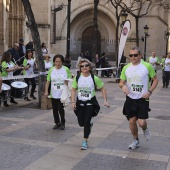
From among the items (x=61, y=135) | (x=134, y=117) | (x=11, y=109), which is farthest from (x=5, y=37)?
(x=134, y=117)

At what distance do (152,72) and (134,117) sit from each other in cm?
89

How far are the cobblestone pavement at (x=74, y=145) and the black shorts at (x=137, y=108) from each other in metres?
0.70

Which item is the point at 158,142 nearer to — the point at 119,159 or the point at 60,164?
the point at 119,159

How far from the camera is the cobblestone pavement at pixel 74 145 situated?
5.94 meters

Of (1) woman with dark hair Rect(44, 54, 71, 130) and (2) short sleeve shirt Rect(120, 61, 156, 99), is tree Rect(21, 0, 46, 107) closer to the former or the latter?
(1) woman with dark hair Rect(44, 54, 71, 130)

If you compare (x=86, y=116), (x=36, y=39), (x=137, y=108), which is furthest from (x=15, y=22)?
(x=137, y=108)

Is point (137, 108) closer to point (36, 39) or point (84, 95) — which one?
point (84, 95)

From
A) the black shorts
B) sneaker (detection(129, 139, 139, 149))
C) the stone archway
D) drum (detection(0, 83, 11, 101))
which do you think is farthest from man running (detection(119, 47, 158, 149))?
the stone archway

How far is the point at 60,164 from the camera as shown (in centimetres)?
591

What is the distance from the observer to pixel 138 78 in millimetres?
6539

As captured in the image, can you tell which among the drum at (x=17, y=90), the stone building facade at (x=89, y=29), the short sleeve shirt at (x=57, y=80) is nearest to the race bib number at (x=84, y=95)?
the short sleeve shirt at (x=57, y=80)

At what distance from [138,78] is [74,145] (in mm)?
1851

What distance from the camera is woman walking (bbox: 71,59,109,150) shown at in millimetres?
6898

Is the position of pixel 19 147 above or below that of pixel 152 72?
below
